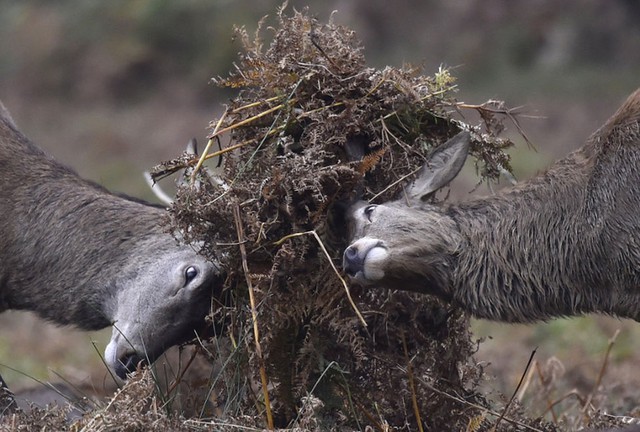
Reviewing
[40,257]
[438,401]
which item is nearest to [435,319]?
[438,401]

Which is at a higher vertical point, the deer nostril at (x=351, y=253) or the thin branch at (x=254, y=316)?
the deer nostril at (x=351, y=253)

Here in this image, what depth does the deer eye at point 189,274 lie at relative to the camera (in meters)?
6.35

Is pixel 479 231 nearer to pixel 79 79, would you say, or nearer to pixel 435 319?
pixel 435 319

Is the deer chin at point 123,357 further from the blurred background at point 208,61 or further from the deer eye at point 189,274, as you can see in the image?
the blurred background at point 208,61

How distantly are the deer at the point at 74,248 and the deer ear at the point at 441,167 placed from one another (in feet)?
4.64

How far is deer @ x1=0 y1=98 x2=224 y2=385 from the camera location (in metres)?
6.70

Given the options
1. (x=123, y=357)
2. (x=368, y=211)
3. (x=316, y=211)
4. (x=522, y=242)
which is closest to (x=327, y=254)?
(x=316, y=211)

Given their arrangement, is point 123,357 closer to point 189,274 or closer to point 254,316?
point 189,274

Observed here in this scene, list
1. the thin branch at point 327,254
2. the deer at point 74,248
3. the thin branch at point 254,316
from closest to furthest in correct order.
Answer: the thin branch at point 327,254 → the thin branch at point 254,316 → the deer at point 74,248

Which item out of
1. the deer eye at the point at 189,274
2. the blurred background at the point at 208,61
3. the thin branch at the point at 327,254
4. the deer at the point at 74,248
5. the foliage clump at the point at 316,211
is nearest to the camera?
the thin branch at the point at 327,254

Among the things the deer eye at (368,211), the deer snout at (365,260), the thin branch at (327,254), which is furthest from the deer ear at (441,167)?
the thin branch at (327,254)

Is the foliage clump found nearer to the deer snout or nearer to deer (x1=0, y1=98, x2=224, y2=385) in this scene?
the deer snout

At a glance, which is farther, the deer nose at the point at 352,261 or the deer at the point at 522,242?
the deer at the point at 522,242

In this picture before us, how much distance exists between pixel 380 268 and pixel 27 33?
818 inches
